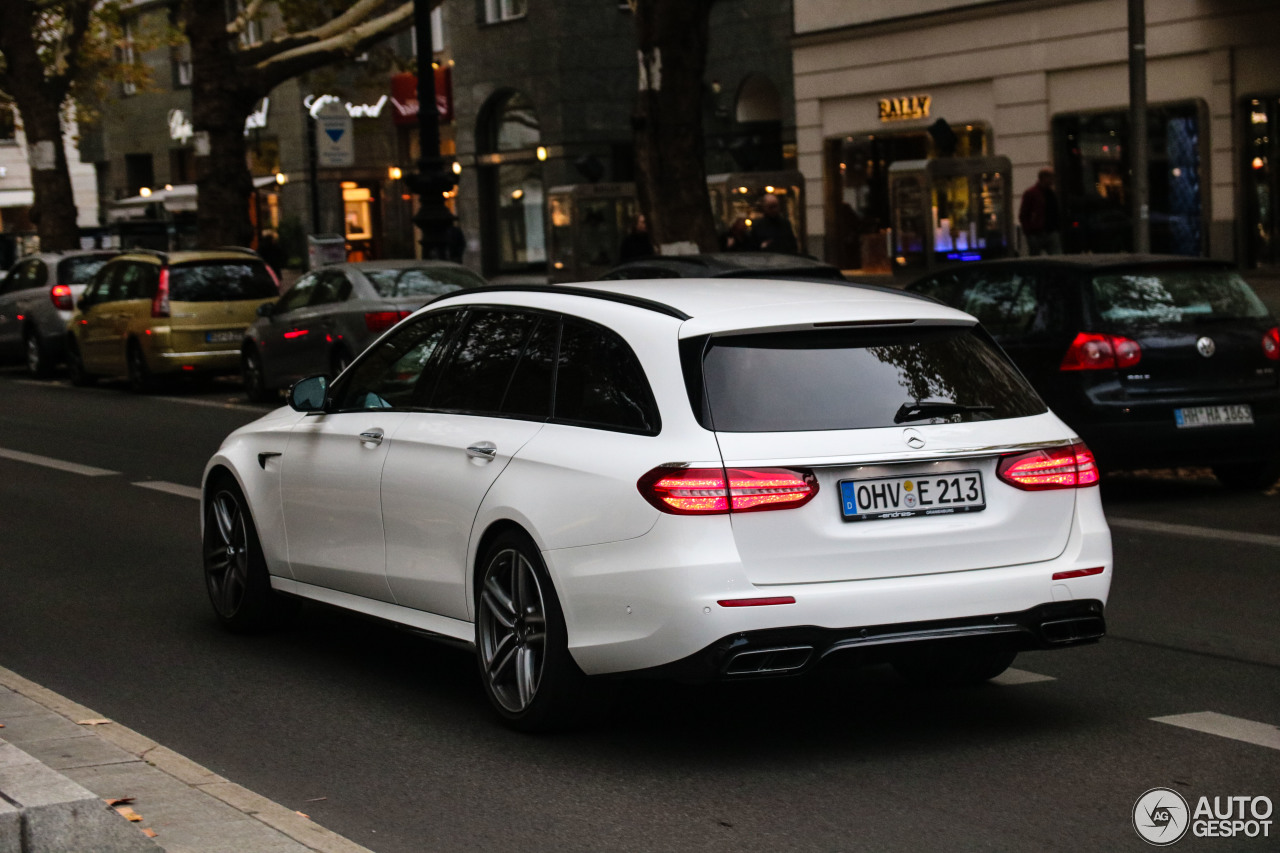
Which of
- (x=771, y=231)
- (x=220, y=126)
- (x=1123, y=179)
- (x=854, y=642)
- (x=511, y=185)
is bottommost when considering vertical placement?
→ (x=854, y=642)

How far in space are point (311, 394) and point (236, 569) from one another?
110 centimetres

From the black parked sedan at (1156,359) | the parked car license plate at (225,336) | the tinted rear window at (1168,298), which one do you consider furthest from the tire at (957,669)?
the parked car license plate at (225,336)

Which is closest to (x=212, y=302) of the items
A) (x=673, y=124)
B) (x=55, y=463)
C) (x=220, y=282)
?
(x=220, y=282)

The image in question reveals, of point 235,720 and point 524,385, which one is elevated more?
point 524,385

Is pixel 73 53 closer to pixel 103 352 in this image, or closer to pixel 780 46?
pixel 780 46

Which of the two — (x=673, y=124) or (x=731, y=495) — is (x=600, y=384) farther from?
(x=673, y=124)

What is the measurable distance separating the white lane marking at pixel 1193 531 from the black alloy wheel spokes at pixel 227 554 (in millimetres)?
5179

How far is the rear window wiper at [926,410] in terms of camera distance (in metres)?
6.07

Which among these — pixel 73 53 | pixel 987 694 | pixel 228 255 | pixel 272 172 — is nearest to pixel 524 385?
pixel 987 694

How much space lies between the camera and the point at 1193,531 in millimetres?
10859

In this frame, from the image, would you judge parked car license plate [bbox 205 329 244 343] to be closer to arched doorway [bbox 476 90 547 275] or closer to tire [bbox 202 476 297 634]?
tire [bbox 202 476 297 634]

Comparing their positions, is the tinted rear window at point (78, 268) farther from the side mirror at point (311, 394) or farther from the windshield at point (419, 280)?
the side mirror at point (311, 394)

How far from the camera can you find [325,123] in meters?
27.6

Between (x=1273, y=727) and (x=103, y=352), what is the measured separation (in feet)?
64.7
